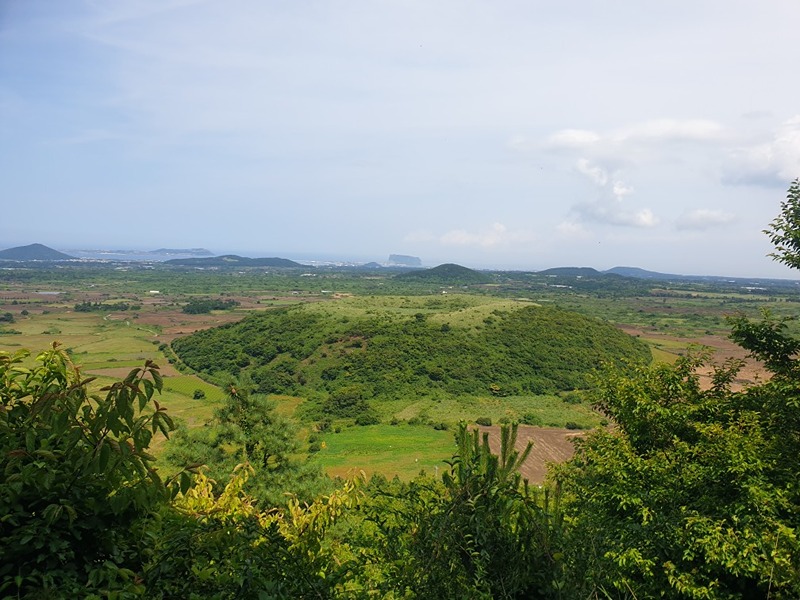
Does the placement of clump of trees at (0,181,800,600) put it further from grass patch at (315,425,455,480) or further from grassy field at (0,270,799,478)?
grass patch at (315,425,455,480)

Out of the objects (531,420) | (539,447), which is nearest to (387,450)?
(539,447)

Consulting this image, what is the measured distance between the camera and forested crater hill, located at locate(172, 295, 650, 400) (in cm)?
6212

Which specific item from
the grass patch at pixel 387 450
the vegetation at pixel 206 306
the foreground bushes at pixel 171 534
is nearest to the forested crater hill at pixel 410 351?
the grass patch at pixel 387 450

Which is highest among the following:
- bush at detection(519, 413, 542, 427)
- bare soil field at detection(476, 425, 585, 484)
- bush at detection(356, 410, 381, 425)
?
bare soil field at detection(476, 425, 585, 484)

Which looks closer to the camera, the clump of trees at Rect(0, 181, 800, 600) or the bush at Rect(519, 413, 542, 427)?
the clump of trees at Rect(0, 181, 800, 600)

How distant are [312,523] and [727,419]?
31.2 feet

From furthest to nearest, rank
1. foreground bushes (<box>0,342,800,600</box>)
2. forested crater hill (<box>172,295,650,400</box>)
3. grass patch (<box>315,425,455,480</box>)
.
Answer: forested crater hill (<box>172,295,650,400</box>)
grass patch (<box>315,425,455,480</box>)
foreground bushes (<box>0,342,800,600</box>)

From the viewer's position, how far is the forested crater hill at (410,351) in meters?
62.1

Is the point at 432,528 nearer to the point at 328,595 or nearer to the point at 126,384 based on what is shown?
the point at 328,595

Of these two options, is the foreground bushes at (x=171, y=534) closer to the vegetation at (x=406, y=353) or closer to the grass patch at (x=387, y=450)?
the grass patch at (x=387, y=450)

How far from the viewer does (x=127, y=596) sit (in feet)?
9.12

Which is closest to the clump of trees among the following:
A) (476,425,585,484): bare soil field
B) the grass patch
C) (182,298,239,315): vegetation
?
(476,425,585,484): bare soil field

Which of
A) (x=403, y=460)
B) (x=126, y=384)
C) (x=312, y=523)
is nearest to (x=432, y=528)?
(x=126, y=384)

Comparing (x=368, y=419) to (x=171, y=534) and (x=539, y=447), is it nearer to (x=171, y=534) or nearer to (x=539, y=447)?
(x=539, y=447)
